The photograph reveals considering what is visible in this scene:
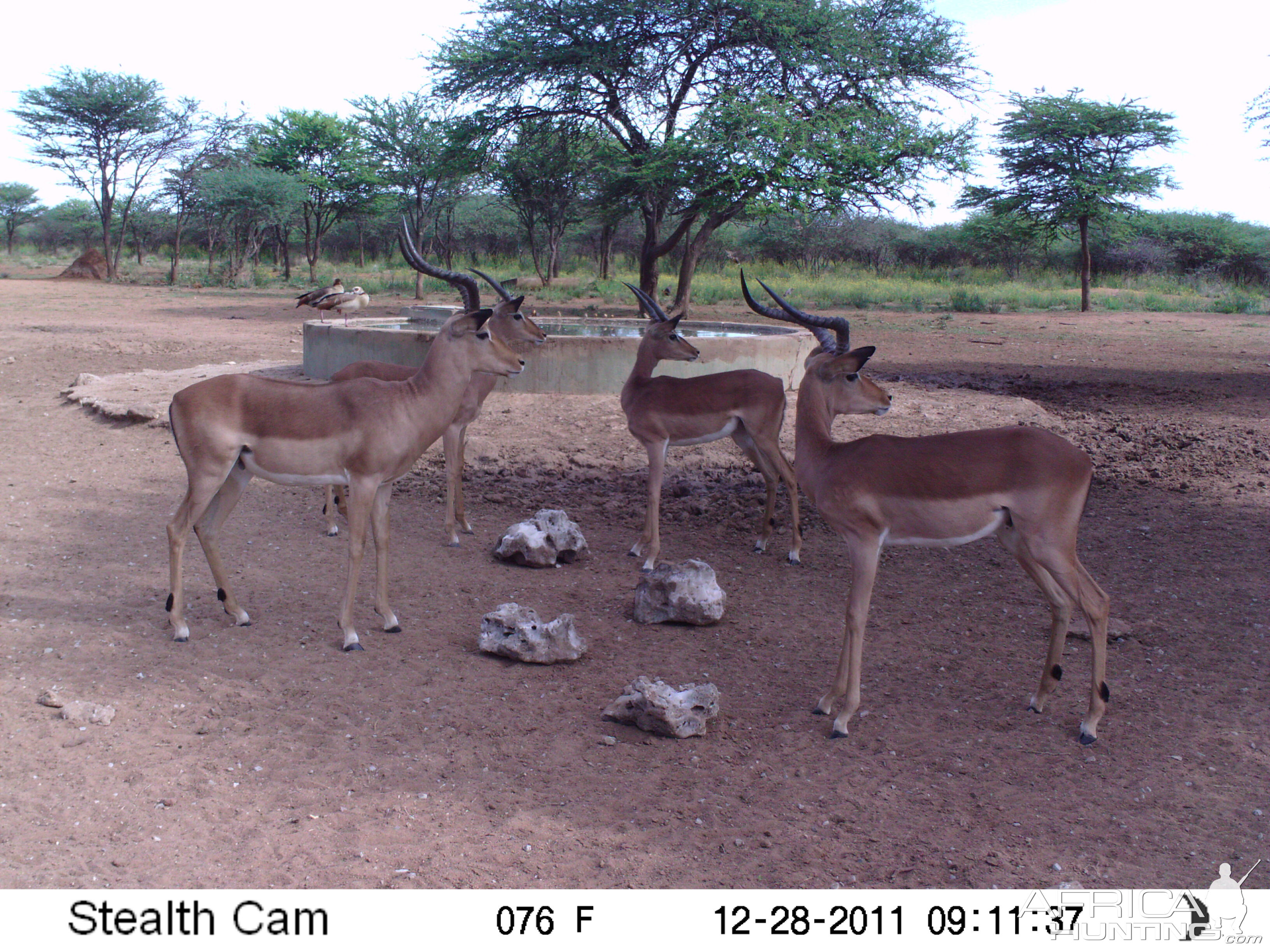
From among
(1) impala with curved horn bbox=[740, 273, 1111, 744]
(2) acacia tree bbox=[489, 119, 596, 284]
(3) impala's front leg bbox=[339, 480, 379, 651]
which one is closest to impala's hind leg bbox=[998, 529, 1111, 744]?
(1) impala with curved horn bbox=[740, 273, 1111, 744]

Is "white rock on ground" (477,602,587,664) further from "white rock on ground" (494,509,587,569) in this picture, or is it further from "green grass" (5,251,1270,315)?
"green grass" (5,251,1270,315)

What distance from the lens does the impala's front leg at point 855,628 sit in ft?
14.2

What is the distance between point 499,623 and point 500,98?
17.3 m

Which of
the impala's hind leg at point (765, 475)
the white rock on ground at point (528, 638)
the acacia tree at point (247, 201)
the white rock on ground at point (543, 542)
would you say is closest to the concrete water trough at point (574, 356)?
the impala's hind leg at point (765, 475)

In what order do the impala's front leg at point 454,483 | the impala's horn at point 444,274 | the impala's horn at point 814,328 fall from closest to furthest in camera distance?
the impala's horn at point 814,328
the impala's horn at point 444,274
the impala's front leg at point 454,483

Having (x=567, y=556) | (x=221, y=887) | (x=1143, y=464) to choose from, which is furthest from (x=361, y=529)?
(x=1143, y=464)

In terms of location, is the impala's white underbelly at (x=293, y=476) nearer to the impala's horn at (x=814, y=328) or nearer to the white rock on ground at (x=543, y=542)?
the white rock on ground at (x=543, y=542)

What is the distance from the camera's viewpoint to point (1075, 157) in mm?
29172

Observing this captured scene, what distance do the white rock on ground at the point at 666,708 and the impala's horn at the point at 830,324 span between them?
2.04m

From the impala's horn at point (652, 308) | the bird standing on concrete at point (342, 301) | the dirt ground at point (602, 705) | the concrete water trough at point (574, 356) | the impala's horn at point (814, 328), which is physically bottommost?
the dirt ground at point (602, 705)

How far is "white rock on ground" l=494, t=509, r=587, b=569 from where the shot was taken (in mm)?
6453

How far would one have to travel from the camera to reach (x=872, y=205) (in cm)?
1891

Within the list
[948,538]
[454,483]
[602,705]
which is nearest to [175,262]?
[454,483]

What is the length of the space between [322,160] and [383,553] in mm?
37068
